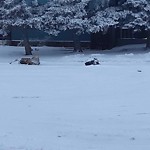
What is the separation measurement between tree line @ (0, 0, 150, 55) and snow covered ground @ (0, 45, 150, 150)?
25.1ft

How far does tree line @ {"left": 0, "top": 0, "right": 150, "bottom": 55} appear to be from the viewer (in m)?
21.0

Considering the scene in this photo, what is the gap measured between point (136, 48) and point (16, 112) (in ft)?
56.5

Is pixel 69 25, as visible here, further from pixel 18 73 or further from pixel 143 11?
pixel 18 73

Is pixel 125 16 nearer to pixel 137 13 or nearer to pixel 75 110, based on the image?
pixel 137 13

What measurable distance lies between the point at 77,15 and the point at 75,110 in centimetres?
1351

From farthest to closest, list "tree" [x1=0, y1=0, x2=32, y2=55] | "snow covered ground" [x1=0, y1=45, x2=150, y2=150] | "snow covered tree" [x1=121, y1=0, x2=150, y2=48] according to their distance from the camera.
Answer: "tree" [x1=0, y1=0, x2=32, y2=55]
"snow covered tree" [x1=121, y1=0, x2=150, y2=48]
"snow covered ground" [x1=0, y1=45, x2=150, y2=150]

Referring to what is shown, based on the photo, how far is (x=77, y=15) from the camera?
21.0m

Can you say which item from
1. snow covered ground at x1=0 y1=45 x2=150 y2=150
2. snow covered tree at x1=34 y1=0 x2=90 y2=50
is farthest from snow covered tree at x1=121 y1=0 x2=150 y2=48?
snow covered ground at x1=0 y1=45 x2=150 y2=150

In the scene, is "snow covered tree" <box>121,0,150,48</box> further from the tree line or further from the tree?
the tree

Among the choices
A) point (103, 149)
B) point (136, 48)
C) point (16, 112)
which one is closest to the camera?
point (103, 149)

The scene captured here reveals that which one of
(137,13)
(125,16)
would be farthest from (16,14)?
(137,13)

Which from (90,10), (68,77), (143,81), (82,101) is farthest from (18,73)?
(90,10)

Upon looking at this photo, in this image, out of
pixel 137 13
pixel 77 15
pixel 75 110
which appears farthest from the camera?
pixel 137 13

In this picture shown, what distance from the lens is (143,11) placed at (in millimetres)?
21078
